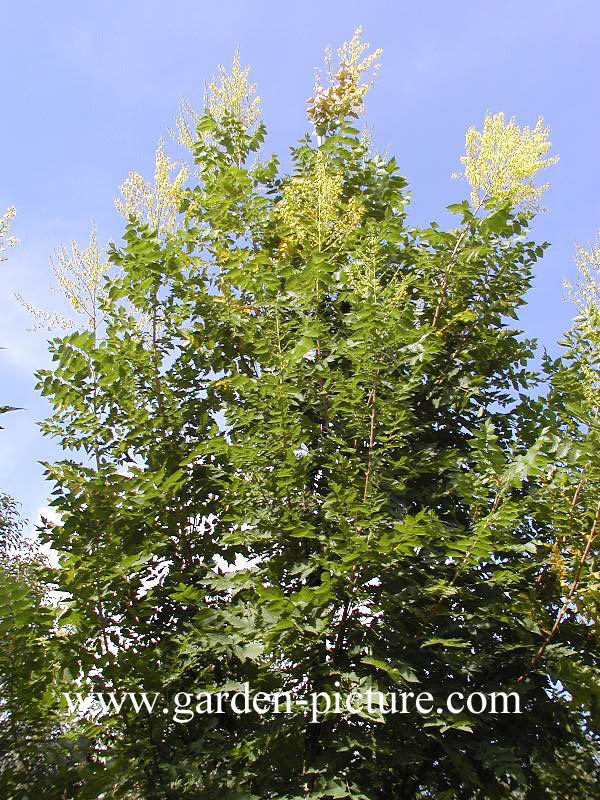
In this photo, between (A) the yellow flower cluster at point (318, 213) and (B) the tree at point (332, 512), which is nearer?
(B) the tree at point (332, 512)

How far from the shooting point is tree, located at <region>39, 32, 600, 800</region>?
3.59m

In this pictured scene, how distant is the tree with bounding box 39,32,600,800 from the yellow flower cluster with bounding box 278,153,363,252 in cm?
2

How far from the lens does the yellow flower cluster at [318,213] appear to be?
14.2ft

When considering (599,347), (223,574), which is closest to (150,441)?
(223,574)

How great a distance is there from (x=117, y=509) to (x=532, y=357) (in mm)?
2970

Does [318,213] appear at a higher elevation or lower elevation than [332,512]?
higher

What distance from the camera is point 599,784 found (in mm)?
4109

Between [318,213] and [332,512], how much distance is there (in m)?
1.88

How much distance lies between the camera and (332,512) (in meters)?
3.71

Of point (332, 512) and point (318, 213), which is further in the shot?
point (318, 213)

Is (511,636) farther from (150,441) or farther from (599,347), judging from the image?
(150,441)

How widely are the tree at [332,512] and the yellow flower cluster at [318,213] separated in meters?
0.02

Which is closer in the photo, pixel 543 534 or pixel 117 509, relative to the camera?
pixel 117 509

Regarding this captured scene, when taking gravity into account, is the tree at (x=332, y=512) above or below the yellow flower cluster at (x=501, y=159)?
below
